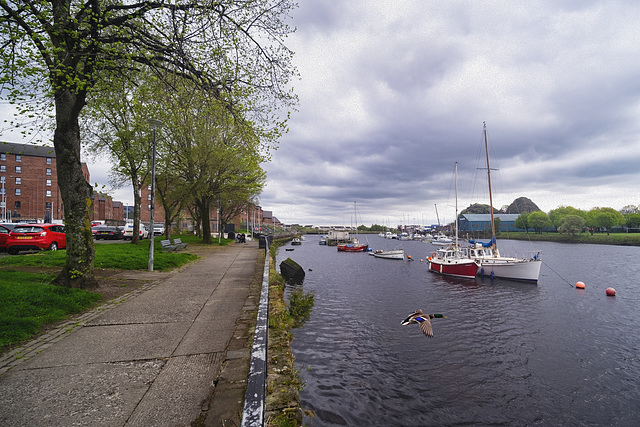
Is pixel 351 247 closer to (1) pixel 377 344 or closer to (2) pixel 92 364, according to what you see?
(1) pixel 377 344

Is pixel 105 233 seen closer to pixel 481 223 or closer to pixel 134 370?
pixel 134 370

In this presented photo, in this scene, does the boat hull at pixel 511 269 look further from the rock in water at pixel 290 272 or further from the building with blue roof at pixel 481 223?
the building with blue roof at pixel 481 223

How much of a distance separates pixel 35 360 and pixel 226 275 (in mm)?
8276

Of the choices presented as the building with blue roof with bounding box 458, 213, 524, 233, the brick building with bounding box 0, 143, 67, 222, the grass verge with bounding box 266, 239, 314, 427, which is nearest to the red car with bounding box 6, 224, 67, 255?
the grass verge with bounding box 266, 239, 314, 427

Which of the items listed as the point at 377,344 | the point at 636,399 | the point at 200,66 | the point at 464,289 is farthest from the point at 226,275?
the point at 464,289

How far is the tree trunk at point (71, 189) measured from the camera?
27.2 feet

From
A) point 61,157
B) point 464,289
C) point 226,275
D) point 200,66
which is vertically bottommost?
point 464,289

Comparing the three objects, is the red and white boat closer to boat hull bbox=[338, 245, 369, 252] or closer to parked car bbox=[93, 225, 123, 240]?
parked car bbox=[93, 225, 123, 240]

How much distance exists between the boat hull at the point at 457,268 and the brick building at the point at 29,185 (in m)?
76.8

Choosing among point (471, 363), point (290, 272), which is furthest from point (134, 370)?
point (290, 272)

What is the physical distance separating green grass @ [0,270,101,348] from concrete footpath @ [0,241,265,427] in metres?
0.37

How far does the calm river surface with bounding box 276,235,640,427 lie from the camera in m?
7.46

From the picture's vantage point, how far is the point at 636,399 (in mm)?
8484

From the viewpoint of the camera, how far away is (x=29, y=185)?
70.6 meters
